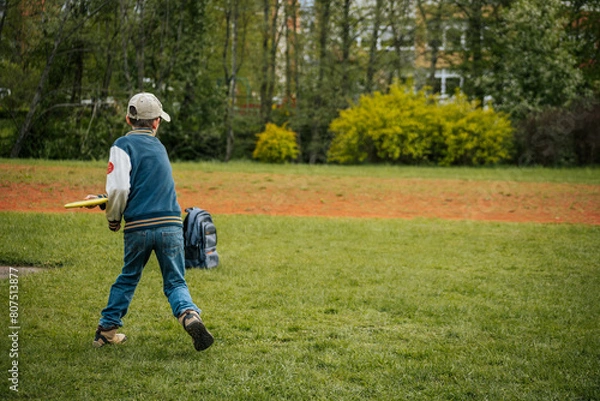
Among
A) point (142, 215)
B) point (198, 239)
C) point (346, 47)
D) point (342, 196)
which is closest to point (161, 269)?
point (142, 215)

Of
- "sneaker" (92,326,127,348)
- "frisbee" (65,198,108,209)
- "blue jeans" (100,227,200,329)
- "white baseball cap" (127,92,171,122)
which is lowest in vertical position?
"sneaker" (92,326,127,348)

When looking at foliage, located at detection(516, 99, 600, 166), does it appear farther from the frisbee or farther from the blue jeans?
the frisbee

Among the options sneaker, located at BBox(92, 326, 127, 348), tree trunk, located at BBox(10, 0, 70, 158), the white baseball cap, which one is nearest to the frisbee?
the white baseball cap

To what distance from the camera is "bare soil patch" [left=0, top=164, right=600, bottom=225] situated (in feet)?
38.8

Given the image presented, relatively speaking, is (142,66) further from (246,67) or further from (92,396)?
(92,396)

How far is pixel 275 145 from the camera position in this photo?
24.5m

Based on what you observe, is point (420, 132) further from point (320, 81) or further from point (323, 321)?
point (323, 321)

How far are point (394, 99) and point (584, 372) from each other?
2055 cm

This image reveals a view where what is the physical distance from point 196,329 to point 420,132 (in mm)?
20708

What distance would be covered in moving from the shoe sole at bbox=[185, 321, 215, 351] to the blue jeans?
0.15 m

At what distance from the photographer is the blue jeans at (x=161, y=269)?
14.6ft

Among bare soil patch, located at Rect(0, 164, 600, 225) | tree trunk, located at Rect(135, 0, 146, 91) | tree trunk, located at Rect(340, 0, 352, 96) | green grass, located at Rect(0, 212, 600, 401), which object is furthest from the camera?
tree trunk, located at Rect(340, 0, 352, 96)

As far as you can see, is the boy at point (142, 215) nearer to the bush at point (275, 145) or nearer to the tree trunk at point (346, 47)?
the bush at point (275, 145)

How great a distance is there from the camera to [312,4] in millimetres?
27719
